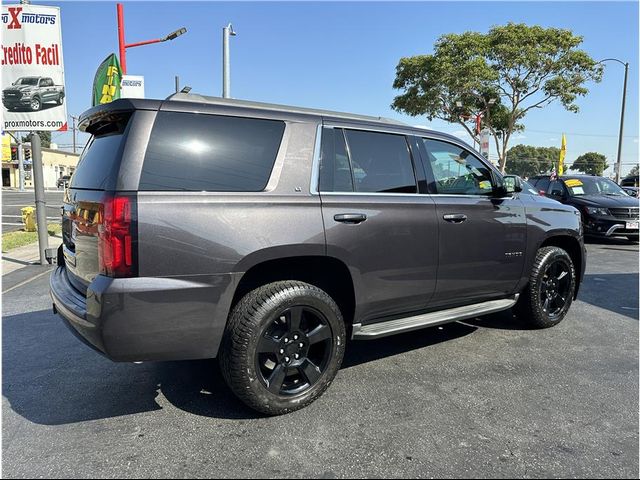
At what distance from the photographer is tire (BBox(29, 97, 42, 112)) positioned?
7.27 m

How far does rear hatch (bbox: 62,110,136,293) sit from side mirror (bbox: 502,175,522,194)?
3126 mm

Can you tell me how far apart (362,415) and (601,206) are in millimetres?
10032

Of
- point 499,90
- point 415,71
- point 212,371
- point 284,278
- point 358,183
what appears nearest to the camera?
point 284,278

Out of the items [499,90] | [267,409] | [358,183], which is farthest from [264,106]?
[499,90]

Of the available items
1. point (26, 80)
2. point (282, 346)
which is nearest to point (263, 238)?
point (282, 346)

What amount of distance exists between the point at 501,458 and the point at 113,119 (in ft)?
9.69

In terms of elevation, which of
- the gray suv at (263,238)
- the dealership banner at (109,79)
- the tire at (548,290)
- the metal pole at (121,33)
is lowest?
the tire at (548,290)

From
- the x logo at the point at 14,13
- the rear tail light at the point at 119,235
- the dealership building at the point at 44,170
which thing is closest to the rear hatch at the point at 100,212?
the rear tail light at the point at 119,235

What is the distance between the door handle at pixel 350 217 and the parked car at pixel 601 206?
961cm

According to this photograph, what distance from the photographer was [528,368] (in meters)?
3.65

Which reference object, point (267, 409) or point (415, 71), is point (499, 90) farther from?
point (267, 409)

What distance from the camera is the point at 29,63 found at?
7238 mm

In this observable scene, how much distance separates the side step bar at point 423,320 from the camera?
10.6ft

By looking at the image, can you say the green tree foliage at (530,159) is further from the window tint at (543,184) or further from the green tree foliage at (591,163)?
the window tint at (543,184)
